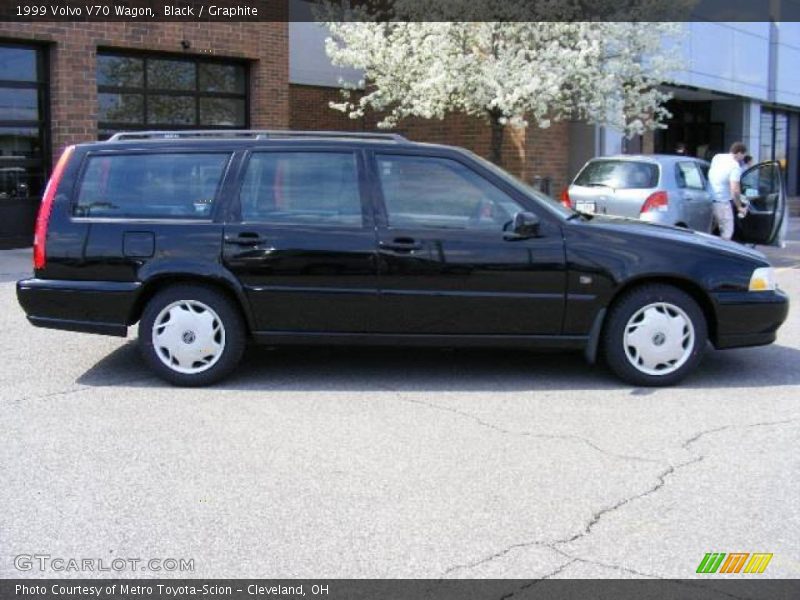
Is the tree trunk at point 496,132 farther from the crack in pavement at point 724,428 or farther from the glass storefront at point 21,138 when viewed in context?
the crack in pavement at point 724,428

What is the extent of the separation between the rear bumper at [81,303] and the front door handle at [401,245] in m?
1.72

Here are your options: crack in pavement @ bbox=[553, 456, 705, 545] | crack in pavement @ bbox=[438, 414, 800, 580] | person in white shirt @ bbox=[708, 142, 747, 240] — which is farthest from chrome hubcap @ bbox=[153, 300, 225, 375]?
person in white shirt @ bbox=[708, 142, 747, 240]

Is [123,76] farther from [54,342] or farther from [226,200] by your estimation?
[226,200]

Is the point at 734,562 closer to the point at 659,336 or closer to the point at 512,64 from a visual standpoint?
the point at 659,336

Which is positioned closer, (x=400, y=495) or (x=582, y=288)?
(x=400, y=495)

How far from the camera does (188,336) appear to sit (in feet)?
20.1

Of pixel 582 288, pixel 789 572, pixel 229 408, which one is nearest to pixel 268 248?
pixel 229 408

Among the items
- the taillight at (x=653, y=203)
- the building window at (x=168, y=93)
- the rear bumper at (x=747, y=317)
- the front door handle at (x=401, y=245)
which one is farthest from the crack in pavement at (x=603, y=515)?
the building window at (x=168, y=93)

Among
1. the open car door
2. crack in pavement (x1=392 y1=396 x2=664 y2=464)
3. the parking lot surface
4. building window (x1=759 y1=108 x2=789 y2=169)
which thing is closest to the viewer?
the parking lot surface

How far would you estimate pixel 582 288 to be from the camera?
6059 millimetres

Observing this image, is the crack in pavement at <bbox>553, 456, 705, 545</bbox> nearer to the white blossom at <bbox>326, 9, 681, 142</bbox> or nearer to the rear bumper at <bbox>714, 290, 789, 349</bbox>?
the rear bumper at <bbox>714, 290, 789, 349</bbox>

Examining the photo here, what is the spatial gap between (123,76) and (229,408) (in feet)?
34.8

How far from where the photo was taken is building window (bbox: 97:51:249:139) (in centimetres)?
1457

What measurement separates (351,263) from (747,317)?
2788 millimetres
